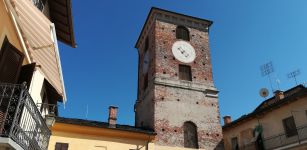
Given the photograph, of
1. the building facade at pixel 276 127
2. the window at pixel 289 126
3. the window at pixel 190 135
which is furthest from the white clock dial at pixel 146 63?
the window at pixel 289 126

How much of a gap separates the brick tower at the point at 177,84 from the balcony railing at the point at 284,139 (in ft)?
13.2

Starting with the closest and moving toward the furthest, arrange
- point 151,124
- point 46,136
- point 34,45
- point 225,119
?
point 34,45 < point 46,136 < point 151,124 < point 225,119

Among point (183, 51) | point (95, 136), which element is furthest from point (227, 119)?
point (95, 136)

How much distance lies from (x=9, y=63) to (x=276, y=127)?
18945mm

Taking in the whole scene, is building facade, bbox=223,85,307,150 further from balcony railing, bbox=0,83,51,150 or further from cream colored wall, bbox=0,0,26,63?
cream colored wall, bbox=0,0,26,63

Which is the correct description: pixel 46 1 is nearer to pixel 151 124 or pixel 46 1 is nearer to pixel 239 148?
pixel 151 124

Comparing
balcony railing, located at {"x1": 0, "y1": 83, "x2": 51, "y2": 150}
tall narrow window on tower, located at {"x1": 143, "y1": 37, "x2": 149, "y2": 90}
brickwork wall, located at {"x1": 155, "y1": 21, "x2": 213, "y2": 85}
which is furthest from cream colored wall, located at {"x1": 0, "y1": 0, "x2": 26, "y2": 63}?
tall narrow window on tower, located at {"x1": 143, "y1": 37, "x2": 149, "y2": 90}

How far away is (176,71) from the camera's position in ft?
69.2

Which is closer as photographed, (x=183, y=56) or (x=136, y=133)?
(x=136, y=133)

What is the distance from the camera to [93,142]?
16.6 metres

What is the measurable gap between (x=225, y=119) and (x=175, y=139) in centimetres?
978

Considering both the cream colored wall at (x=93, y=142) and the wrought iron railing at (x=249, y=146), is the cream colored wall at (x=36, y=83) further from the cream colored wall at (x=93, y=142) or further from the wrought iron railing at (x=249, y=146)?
the wrought iron railing at (x=249, y=146)

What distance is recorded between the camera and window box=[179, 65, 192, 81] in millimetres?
21250

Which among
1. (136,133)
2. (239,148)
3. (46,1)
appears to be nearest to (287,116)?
(239,148)
